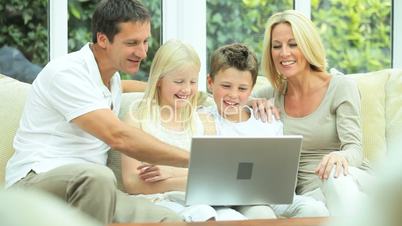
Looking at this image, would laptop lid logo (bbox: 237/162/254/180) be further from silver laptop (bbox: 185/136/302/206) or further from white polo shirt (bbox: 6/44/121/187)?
white polo shirt (bbox: 6/44/121/187)

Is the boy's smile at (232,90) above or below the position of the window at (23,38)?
below

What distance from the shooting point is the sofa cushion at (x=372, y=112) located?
2973 millimetres

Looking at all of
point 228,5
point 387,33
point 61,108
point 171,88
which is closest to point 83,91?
point 61,108

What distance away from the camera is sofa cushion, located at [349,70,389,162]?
2.97 m

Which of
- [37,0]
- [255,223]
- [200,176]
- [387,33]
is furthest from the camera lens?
[387,33]

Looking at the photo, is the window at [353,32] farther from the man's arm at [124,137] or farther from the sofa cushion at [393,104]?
the man's arm at [124,137]

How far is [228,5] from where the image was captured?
3.38 meters

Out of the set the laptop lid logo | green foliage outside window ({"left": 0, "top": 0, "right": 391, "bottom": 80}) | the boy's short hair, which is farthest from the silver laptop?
green foliage outside window ({"left": 0, "top": 0, "right": 391, "bottom": 80})

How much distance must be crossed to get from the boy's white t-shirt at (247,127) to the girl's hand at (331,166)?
11.9 inches

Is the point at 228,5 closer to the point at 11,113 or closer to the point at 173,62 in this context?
the point at 173,62

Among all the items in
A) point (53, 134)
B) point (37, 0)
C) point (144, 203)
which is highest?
point (37, 0)

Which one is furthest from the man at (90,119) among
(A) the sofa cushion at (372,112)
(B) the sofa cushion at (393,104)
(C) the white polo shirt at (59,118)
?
(B) the sofa cushion at (393,104)

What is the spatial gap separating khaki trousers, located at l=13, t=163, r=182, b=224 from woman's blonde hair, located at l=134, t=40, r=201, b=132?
388 millimetres

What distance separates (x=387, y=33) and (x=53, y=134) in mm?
1946
